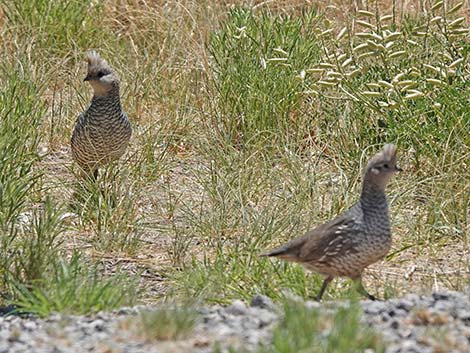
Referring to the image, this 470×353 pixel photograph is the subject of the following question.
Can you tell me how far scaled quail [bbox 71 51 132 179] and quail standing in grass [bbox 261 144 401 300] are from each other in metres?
2.50

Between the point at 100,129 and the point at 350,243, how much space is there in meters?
2.81

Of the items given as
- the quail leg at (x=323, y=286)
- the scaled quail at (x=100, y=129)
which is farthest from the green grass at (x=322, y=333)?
the scaled quail at (x=100, y=129)

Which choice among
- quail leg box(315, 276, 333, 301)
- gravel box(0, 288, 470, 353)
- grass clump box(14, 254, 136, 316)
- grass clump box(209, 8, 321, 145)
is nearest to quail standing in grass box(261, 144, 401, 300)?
quail leg box(315, 276, 333, 301)

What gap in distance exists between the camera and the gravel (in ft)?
15.6

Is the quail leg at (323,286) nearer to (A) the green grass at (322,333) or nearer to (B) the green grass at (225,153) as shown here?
(B) the green grass at (225,153)

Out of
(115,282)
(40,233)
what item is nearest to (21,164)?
(40,233)

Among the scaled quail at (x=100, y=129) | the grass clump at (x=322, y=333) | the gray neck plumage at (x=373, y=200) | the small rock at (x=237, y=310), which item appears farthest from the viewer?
the scaled quail at (x=100, y=129)

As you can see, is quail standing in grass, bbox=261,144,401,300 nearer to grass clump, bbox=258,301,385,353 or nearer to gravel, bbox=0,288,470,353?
gravel, bbox=0,288,470,353

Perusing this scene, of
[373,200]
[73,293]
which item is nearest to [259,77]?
[373,200]

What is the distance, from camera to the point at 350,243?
580cm

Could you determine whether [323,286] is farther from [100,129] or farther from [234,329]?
[100,129]

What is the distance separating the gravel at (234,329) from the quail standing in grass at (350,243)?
0.40 meters

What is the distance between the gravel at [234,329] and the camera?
4.76 metres

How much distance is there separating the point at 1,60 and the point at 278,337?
18.5ft
